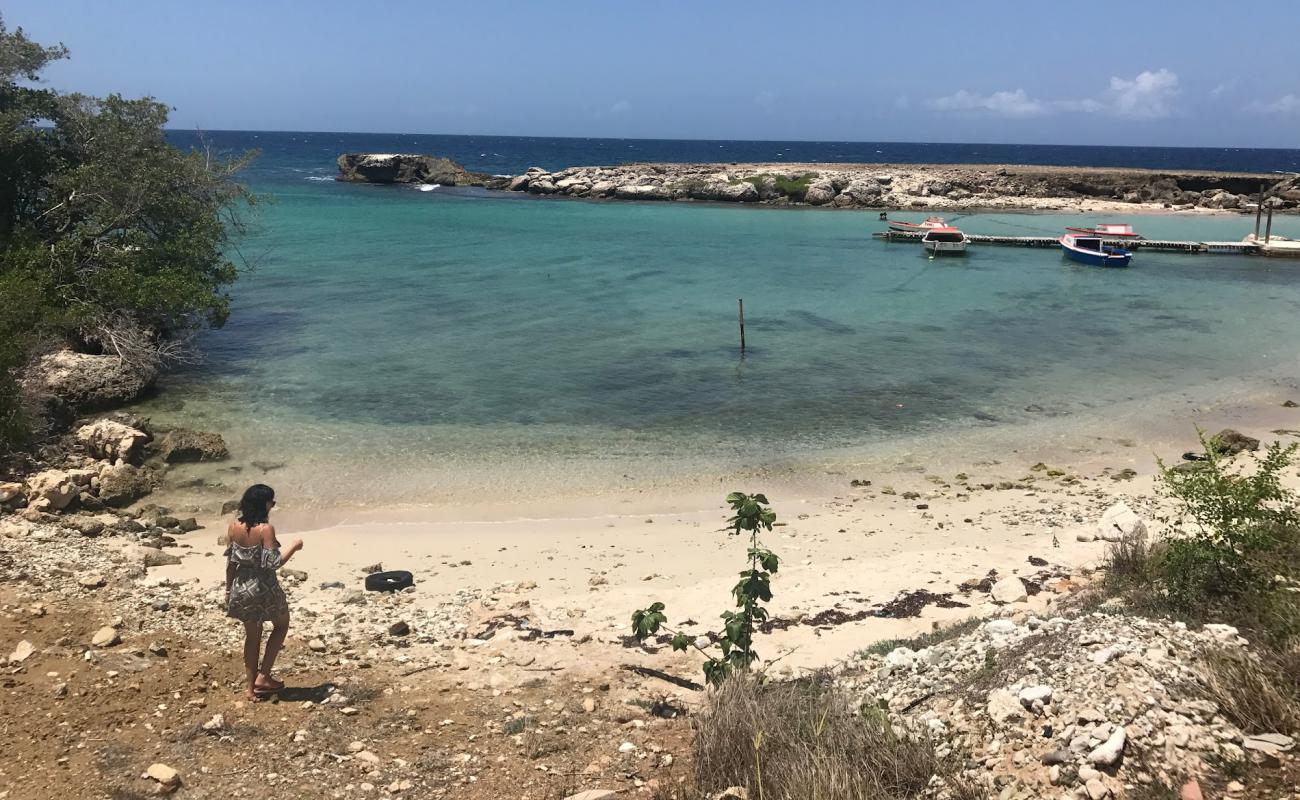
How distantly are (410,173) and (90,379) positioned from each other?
73.7 m

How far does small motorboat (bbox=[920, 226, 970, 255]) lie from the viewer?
4384 cm

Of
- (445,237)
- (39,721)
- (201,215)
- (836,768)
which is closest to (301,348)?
(201,215)

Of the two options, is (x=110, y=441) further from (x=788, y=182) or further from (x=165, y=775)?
(x=788, y=182)

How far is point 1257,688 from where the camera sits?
5.12m

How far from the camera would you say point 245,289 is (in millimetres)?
31562

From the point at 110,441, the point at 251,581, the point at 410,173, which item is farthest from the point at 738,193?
the point at 251,581

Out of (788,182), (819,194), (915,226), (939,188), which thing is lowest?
(915,226)

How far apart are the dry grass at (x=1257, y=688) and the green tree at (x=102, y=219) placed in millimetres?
19074

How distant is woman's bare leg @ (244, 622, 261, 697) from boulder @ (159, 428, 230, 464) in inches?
363

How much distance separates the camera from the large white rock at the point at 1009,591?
30.9 feet

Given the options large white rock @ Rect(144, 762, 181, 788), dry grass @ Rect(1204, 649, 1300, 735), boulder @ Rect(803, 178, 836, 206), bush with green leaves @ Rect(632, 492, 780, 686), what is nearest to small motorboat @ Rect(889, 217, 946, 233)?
boulder @ Rect(803, 178, 836, 206)

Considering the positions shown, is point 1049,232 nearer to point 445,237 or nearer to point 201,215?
point 445,237

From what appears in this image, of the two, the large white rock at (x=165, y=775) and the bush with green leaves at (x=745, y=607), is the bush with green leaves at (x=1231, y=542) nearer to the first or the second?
the bush with green leaves at (x=745, y=607)

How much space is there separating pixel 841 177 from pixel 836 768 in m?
71.8
